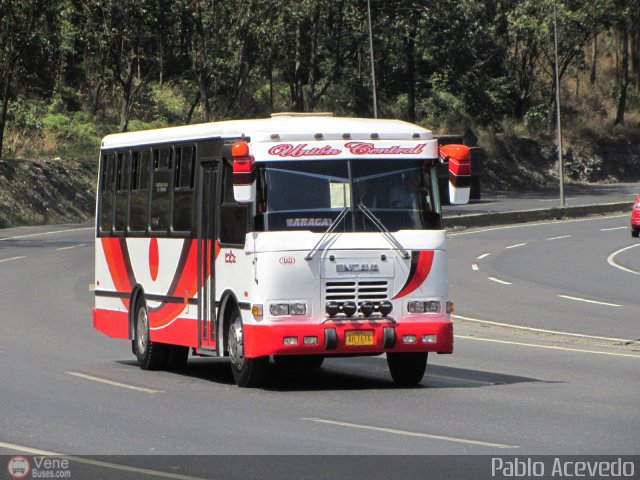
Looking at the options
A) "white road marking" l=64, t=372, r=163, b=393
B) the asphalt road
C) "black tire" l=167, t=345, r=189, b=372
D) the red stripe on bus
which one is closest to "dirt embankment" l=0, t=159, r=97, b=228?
the asphalt road

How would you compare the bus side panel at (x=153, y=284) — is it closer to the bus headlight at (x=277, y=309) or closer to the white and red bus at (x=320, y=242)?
the white and red bus at (x=320, y=242)

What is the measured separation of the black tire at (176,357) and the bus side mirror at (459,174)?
4411 millimetres

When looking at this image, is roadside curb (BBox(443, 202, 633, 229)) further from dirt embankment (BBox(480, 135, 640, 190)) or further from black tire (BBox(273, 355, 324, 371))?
black tire (BBox(273, 355, 324, 371))

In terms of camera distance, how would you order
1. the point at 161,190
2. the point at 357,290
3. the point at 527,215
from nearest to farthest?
the point at 357,290
the point at 161,190
the point at 527,215

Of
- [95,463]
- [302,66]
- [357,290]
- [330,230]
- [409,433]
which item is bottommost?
[409,433]

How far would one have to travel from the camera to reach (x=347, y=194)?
49.1 ft

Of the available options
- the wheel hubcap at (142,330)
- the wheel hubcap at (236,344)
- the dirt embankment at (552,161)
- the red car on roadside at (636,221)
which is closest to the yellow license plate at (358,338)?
the wheel hubcap at (236,344)

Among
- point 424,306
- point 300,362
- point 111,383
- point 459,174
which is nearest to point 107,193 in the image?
point 300,362

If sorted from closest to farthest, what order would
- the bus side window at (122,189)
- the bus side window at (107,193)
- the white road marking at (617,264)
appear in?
1. the bus side window at (122,189)
2. the bus side window at (107,193)
3. the white road marking at (617,264)

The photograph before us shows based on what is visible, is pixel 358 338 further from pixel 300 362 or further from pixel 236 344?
pixel 300 362

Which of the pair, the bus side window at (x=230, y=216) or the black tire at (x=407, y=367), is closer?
the bus side window at (x=230, y=216)

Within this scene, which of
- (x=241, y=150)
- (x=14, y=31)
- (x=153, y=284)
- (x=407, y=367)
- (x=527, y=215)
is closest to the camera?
(x=241, y=150)

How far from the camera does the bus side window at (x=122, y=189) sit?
733 inches

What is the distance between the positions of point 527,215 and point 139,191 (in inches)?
1569
